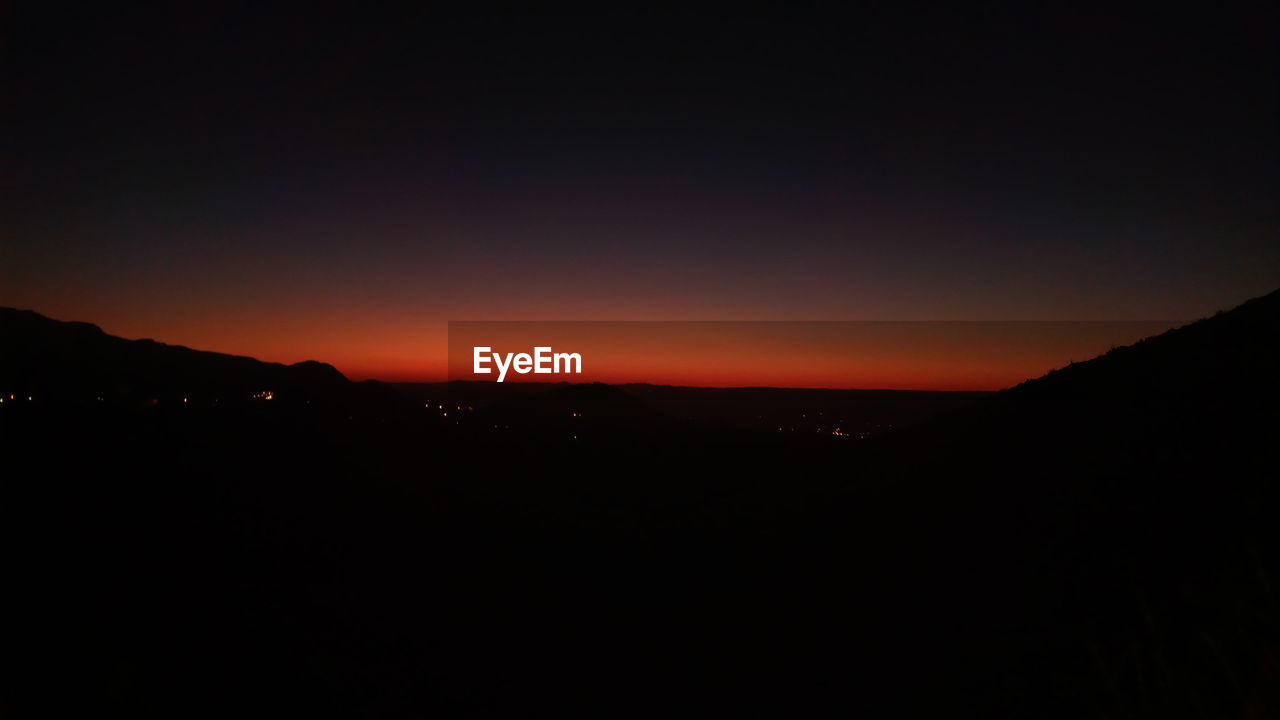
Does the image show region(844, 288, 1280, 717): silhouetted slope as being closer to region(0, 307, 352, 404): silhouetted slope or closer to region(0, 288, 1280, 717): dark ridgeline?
region(0, 288, 1280, 717): dark ridgeline

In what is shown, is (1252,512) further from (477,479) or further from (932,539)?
(477,479)

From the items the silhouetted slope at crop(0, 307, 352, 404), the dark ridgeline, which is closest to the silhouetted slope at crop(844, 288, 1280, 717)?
the dark ridgeline

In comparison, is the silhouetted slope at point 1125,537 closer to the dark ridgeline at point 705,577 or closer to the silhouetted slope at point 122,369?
the dark ridgeline at point 705,577

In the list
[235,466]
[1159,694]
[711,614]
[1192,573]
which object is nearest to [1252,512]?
[1192,573]

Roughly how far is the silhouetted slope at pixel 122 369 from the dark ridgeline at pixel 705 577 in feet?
166

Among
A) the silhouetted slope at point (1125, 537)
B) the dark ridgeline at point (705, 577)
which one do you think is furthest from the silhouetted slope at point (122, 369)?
the silhouetted slope at point (1125, 537)

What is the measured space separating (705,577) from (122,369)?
122510 millimetres

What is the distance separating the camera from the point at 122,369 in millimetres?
98250

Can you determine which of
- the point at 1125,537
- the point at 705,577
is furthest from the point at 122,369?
the point at 1125,537

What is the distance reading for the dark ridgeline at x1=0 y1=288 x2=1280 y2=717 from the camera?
7840mm

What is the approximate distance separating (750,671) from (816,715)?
1.52 m

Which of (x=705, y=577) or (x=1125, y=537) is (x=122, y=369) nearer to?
(x=705, y=577)

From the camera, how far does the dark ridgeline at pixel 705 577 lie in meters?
7.84

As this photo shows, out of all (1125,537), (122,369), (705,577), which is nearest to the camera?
(1125,537)
